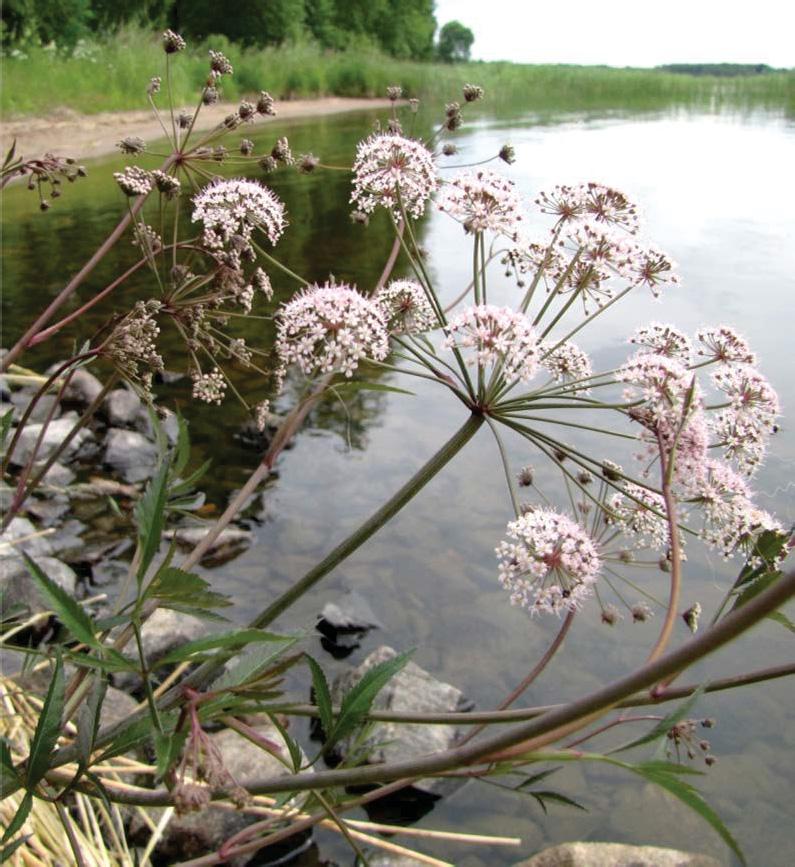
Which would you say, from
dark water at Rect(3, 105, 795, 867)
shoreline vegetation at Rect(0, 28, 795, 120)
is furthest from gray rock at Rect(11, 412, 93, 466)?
shoreline vegetation at Rect(0, 28, 795, 120)

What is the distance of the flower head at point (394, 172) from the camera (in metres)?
A: 2.18

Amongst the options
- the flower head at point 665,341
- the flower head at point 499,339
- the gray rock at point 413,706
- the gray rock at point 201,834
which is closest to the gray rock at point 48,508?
the gray rock at point 413,706

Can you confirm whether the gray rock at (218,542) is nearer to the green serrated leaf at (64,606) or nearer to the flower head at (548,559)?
the flower head at (548,559)

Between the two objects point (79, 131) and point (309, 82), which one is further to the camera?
point (309, 82)

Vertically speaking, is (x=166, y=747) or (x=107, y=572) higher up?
(x=166, y=747)

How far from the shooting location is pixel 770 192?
47.6 ft

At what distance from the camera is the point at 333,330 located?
1827 millimetres

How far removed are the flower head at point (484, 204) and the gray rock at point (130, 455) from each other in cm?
376

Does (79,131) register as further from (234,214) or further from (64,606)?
(64,606)

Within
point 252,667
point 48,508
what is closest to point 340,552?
point 252,667

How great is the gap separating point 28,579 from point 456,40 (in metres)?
117

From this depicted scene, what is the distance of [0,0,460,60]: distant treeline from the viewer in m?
23.6

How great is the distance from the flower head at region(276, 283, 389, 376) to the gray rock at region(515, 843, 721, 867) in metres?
1.86

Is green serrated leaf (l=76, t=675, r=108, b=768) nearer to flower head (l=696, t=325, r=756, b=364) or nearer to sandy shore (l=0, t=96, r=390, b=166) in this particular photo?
flower head (l=696, t=325, r=756, b=364)
